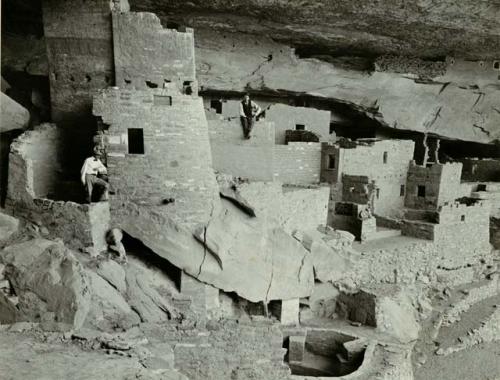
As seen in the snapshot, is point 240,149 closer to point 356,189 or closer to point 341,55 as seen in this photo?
point 356,189

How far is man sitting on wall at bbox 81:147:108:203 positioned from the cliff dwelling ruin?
37 millimetres

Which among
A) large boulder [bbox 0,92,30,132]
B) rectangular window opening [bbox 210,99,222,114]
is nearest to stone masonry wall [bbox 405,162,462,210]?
rectangular window opening [bbox 210,99,222,114]

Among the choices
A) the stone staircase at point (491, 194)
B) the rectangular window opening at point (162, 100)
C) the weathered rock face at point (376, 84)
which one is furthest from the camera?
the stone staircase at point (491, 194)

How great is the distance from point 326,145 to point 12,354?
10331 mm

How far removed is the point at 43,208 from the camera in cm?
887

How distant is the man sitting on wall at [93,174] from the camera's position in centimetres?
911

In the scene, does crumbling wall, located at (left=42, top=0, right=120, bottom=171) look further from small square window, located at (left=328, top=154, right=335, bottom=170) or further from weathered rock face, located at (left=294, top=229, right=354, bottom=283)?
small square window, located at (left=328, top=154, right=335, bottom=170)

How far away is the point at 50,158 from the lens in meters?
10.4

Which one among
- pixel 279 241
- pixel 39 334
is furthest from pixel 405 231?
pixel 39 334

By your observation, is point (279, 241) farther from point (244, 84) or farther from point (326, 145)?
point (244, 84)

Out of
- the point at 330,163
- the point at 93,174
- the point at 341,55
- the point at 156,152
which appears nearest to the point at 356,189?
the point at 330,163

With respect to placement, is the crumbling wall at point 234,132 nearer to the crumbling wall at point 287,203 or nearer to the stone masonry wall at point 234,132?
the stone masonry wall at point 234,132

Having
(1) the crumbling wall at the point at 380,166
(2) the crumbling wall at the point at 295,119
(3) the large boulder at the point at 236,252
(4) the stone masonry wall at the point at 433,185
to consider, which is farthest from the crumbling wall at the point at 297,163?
(4) the stone masonry wall at the point at 433,185

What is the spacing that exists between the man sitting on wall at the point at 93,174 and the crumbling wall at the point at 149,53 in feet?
5.51
